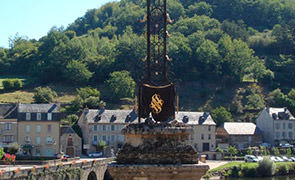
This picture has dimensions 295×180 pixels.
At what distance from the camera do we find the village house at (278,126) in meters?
76.4

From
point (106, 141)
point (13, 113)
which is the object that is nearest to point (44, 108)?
point (13, 113)

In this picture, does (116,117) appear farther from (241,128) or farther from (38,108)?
(241,128)

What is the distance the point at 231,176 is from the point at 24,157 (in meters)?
21.2

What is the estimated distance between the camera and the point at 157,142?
24.3 feet

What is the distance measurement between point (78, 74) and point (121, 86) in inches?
492

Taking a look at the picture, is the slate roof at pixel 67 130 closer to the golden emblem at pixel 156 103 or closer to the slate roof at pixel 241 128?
the slate roof at pixel 241 128

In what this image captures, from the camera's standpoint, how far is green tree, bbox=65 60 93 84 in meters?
99.2

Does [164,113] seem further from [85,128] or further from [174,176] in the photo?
[85,128]

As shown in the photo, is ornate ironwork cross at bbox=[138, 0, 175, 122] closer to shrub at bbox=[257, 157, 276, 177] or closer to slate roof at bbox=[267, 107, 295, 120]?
shrub at bbox=[257, 157, 276, 177]

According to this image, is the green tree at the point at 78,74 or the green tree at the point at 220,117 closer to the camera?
the green tree at the point at 220,117

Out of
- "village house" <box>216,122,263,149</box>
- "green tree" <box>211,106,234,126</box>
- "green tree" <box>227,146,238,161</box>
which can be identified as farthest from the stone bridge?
"green tree" <box>211,106,234,126</box>

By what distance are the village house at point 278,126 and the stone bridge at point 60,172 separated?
32.3m

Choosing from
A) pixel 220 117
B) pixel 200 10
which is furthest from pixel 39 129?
pixel 200 10

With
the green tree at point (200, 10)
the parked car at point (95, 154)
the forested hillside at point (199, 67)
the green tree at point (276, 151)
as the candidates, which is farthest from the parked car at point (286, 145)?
the green tree at point (200, 10)
